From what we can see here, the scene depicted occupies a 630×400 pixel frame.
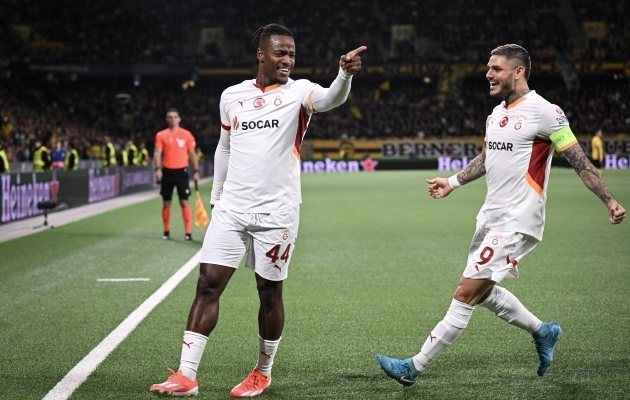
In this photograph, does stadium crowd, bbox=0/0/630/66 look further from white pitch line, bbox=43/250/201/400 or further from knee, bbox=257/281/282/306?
knee, bbox=257/281/282/306

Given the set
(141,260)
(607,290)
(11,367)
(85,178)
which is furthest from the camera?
(85,178)

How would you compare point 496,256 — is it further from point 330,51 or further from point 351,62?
point 330,51

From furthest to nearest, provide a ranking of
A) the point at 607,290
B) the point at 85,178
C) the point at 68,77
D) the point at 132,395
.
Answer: the point at 68,77, the point at 85,178, the point at 607,290, the point at 132,395

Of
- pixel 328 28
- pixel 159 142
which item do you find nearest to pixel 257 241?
pixel 159 142

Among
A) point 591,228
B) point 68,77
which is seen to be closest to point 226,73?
point 68,77

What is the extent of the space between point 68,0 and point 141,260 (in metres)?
50.9

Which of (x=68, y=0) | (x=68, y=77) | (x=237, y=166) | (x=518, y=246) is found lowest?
(x=518, y=246)

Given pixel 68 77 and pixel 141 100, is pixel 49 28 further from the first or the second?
pixel 141 100

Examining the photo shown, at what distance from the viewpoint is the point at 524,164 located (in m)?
5.38

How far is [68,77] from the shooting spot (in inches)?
2217

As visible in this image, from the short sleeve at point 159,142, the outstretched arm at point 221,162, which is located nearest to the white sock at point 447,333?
the outstretched arm at point 221,162

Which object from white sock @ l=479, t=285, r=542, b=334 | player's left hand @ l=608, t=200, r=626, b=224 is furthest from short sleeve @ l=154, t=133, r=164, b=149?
player's left hand @ l=608, t=200, r=626, b=224

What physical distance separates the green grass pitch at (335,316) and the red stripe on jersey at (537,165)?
4.35 ft

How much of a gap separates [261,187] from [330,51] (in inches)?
2215
